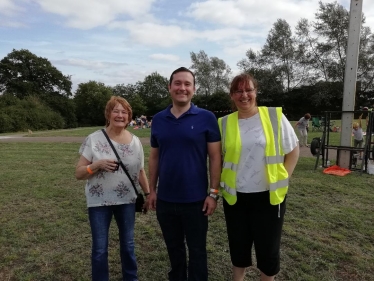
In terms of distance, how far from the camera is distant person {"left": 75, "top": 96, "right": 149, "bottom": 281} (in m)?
2.45

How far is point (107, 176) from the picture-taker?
8.18 ft

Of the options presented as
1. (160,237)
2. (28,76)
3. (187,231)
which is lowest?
(160,237)

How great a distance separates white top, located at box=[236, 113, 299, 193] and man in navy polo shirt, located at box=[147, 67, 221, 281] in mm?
201

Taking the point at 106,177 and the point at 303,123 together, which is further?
the point at 303,123

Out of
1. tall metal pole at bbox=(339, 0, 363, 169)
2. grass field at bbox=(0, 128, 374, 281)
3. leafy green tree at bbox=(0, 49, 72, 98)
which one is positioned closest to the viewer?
grass field at bbox=(0, 128, 374, 281)

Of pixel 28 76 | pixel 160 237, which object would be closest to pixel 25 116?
pixel 28 76

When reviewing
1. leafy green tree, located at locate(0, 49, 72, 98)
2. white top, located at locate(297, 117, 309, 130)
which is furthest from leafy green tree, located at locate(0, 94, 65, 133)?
white top, located at locate(297, 117, 309, 130)

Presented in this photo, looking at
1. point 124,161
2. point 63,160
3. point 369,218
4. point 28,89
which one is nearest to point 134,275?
point 124,161

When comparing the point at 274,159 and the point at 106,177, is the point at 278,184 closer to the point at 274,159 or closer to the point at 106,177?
the point at 274,159

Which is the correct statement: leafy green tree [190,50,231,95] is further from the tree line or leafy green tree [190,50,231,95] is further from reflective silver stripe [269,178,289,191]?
reflective silver stripe [269,178,289,191]

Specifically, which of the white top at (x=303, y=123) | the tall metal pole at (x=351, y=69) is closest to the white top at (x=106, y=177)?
the tall metal pole at (x=351, y=69)

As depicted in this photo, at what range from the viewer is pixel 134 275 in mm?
2793

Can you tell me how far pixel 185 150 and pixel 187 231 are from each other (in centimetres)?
67

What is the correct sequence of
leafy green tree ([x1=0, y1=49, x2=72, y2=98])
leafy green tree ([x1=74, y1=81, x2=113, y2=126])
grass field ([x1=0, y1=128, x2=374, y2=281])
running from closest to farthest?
grass field ([x1=0, y1=128, x2=374, y2=281]) < leafy green tree ([x1=0, y1=49, x2=72, y2=98]) < leafy green tree ([x1=74, y1=81, x2=113, y2=126])
